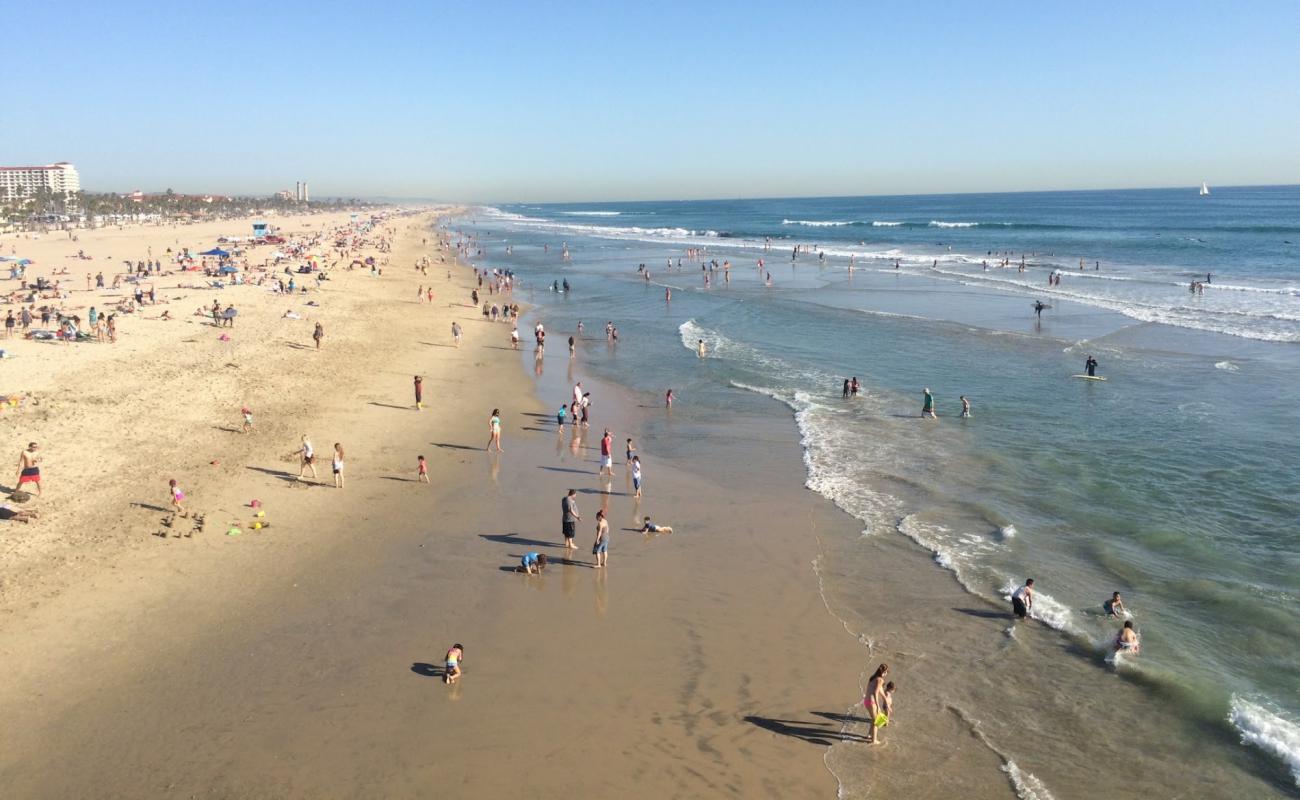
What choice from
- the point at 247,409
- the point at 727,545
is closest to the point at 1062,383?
the point at 727,545

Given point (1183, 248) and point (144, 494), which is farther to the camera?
point (1183, 248)

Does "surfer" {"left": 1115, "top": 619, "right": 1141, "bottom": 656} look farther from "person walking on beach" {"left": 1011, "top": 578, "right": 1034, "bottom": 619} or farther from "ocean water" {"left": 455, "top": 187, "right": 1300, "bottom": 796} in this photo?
"person walking on beach" {"left": 1011, "top": 578, "right": 1034, "bottom": 619}

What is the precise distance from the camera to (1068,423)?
22.3 metres

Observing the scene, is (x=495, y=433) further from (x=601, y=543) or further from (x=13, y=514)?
(x=13, y=514)

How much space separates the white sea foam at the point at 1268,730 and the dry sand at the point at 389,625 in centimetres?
457

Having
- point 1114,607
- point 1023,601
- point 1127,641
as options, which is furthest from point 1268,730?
point 1023,601

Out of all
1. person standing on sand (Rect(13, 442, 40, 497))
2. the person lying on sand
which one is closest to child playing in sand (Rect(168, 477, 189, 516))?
the person lying on sand

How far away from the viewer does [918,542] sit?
48.9 ft

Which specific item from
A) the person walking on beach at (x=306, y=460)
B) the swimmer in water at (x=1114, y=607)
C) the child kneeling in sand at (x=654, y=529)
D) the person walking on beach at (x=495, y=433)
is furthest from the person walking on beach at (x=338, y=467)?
the swimmer in water at (x=1114, y=607)

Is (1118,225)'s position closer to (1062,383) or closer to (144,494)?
(1062,383)

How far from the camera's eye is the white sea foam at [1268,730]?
933 cm

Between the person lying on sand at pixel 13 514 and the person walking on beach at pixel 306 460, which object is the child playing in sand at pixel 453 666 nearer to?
the person walking on beach at pixel 306 460

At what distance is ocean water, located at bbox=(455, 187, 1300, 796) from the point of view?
12.0 m

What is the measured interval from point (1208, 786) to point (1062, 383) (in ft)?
65.6
